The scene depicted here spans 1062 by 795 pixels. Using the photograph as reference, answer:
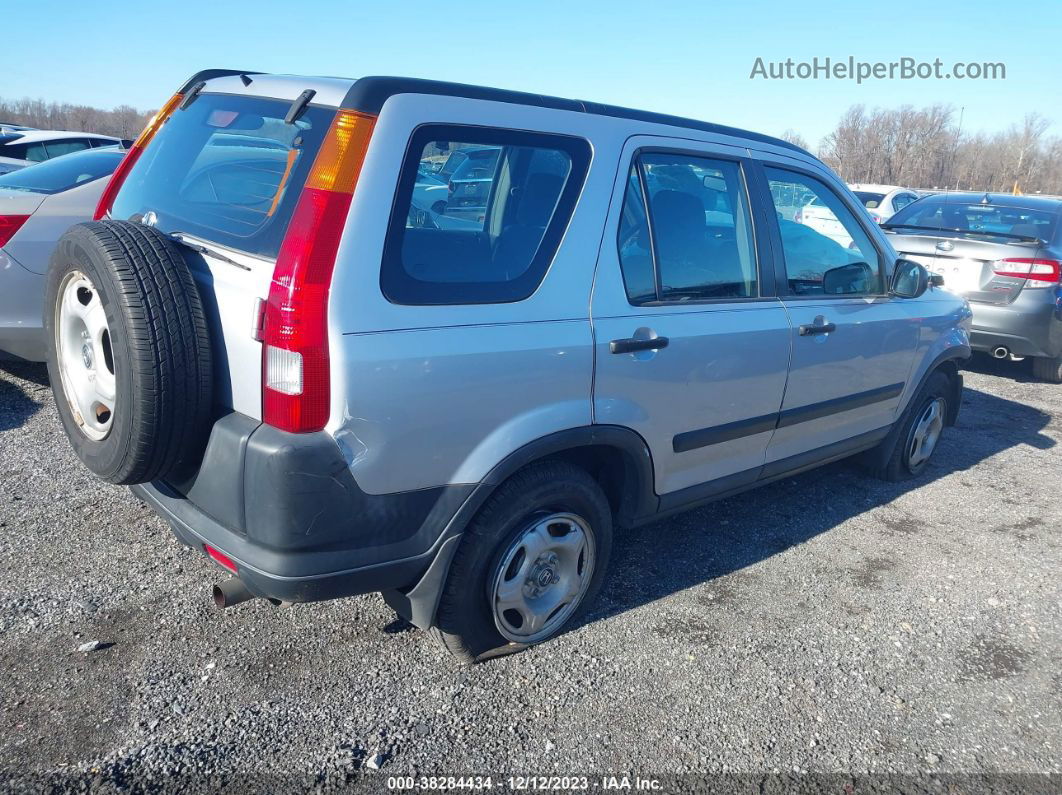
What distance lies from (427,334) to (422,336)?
2cm

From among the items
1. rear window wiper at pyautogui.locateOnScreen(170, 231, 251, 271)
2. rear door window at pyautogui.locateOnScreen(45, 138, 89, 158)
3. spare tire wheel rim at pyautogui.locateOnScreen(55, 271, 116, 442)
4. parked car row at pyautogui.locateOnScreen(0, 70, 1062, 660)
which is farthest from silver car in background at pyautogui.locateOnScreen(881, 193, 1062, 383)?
rear door window at pyautogui.locateOnScreen(45, 138, 89, 158)

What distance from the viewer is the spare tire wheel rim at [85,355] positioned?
8.16 feet

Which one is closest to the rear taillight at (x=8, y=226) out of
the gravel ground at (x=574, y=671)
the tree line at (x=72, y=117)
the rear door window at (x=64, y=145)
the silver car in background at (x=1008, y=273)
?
the gravel ground at (x=574, y=671)

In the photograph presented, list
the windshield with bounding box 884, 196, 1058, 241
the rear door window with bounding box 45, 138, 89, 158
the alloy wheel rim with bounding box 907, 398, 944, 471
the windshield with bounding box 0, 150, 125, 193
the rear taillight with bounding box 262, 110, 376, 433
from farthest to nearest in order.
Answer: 1. the rear door window with bounding box 45, 138, 89, 158
2. the windshield with bounding box 884, 196, 1058, 241
3. the windshield with bounding box 0, 150, 125, 193
4. the alloy wheel rim with bounding box 907, 398, 944, 471
5. the rear taillight with bounding box 262, 110, 376, 433

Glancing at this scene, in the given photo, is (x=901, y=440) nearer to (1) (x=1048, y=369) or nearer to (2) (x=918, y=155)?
(1) (x=1048, y=369)

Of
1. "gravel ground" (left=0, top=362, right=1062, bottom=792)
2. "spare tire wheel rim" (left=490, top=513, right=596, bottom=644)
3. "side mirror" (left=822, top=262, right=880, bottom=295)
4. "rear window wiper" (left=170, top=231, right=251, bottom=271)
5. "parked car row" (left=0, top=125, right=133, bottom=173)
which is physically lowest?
"gravel ground" (left=0, top=362, right=1062, bottom=792)

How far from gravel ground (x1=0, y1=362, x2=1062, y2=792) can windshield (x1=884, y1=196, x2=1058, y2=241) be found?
14.1 ft

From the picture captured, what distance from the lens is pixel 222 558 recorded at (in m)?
2.43

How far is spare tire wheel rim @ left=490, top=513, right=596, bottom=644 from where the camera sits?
281cm

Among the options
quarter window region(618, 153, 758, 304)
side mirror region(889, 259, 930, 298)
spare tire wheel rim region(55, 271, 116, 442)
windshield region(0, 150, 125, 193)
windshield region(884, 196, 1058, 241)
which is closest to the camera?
spare tire wheel rim region(55, 271, 116, 442)

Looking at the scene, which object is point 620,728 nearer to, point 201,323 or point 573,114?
point 201,323

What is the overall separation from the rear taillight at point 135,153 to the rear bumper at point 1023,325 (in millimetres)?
6651

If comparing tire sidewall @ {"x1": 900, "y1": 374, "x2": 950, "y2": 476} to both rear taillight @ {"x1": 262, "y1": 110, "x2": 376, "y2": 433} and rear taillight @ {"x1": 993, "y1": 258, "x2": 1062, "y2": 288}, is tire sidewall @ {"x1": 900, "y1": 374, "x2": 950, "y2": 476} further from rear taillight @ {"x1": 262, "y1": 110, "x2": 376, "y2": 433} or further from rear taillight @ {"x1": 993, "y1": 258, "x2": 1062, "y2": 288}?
rear taillight @ {"x1": 262, "y1": 110, "x2": 376, "y2": 433}

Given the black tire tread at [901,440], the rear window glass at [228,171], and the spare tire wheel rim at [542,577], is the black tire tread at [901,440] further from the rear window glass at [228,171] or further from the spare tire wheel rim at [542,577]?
the rear window glass at [228,171]
